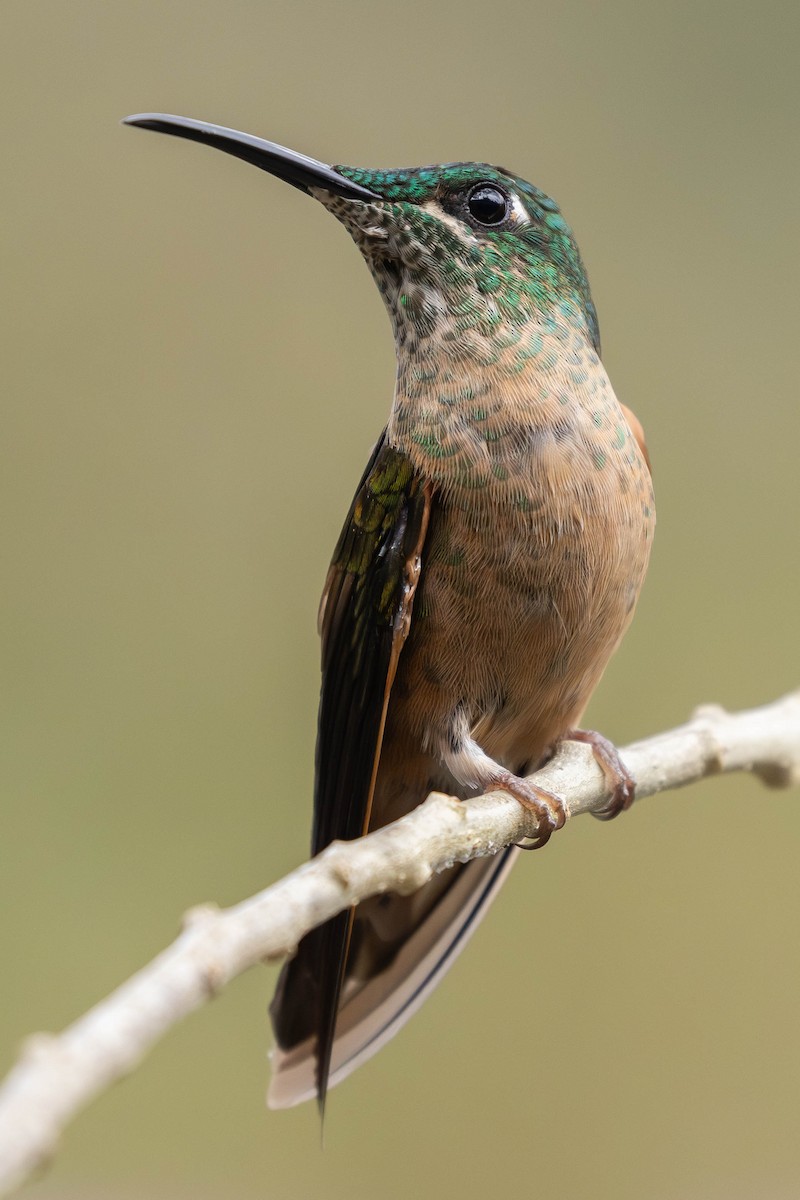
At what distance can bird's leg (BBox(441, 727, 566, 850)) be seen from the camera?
137 cm

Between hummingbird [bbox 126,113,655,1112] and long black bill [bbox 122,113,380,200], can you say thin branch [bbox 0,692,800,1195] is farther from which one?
long black bill [bbox 122,113,380,200]

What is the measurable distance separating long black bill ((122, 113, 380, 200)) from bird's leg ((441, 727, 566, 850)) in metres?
0.71

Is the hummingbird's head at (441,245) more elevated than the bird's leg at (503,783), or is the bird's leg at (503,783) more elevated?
the hummingbird's head at (441,245)

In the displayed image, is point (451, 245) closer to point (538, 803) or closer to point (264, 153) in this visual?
point (264, 153)

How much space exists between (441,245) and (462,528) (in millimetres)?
370

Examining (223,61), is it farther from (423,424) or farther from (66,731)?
(423,424)

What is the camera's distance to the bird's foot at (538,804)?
4.49 feet

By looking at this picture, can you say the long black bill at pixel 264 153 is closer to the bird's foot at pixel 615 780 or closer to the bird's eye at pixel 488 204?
the bird's eye at pixel 488 204

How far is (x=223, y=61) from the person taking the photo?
4.08 m

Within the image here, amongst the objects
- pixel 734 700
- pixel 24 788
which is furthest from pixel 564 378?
pixel 24 788

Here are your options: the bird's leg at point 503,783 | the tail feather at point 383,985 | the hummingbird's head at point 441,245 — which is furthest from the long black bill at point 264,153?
the tail feather at point 383,985

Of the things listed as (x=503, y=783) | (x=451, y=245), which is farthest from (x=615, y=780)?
(x=451, y=245)

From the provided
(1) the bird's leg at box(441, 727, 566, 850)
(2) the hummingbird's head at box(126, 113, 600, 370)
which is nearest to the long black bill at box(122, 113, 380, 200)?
(2) the hummingbird's head at box(126, 113, 600, 370)

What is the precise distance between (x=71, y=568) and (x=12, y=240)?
1.18 m
